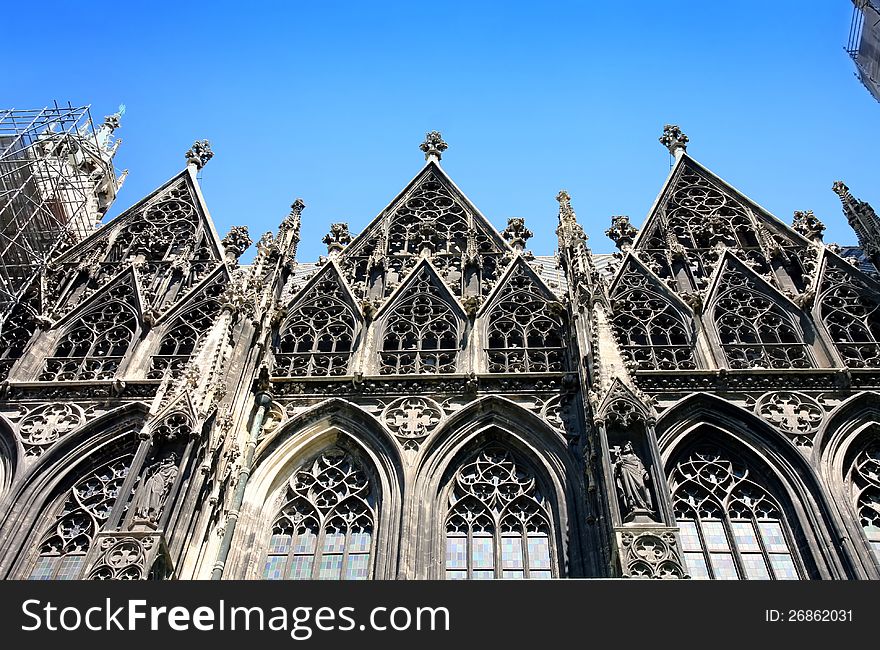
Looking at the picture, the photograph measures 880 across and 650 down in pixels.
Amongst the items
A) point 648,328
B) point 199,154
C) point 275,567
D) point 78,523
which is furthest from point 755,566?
point 199,154

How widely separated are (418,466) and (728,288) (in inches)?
343

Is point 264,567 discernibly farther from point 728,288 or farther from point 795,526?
point 728,288

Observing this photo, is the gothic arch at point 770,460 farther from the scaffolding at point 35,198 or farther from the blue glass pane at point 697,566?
the scaffolding at point 35,198

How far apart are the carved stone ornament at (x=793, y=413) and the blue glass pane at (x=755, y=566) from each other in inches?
96.8

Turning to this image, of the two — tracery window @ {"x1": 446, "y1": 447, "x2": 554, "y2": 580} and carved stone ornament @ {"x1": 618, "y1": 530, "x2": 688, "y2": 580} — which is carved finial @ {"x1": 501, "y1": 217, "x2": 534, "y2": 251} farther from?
carved stone ornament @ {"x1": 618, "y1": 530, "x2": 688, "y2": 580}

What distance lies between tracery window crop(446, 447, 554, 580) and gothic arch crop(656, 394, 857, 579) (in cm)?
251

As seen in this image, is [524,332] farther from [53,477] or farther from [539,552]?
[53,477]

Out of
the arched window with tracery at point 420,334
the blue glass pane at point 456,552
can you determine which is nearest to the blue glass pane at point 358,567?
the blue glass pane at point 456,552

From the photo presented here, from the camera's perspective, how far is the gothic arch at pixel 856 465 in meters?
13.4

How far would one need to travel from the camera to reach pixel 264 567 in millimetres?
13680

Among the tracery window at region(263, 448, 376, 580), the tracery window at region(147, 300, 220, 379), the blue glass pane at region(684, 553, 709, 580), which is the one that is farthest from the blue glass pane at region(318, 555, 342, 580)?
the blue glass pane at region(684, 553, 709, 580)

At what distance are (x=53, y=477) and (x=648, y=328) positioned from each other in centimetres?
1188

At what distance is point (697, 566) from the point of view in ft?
43.6

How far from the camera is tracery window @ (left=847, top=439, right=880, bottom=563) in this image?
44.9 ft
